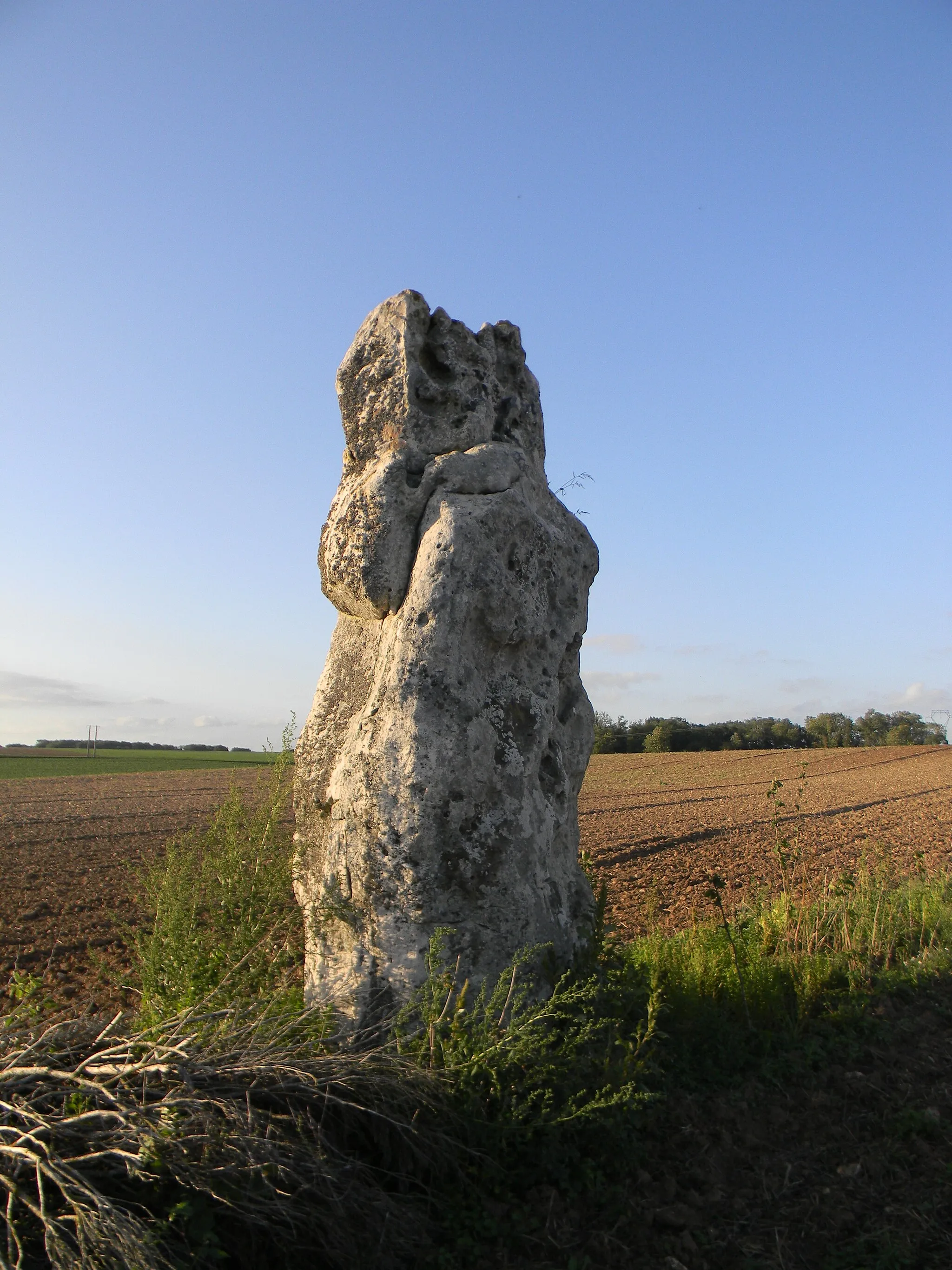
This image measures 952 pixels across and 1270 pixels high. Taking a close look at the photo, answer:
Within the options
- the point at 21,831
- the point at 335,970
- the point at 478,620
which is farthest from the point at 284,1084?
the point at 21,831

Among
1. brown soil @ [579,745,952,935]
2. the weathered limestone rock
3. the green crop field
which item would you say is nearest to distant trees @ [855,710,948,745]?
brown soil @ [579,745,952,935]

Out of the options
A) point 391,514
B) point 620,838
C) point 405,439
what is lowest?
point 620,838

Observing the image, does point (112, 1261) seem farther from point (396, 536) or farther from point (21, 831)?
point (21, 831)

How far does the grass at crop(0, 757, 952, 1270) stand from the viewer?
10.3 feet

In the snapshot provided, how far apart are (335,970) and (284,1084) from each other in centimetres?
123

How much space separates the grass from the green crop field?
33.1 m

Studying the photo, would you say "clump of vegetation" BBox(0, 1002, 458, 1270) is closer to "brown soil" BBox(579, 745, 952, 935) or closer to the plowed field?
the plowed field

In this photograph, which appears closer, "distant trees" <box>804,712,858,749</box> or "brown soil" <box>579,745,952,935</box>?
"brown soil" <box>579,745,952,935</box>

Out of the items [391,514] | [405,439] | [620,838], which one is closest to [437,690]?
[391,514]

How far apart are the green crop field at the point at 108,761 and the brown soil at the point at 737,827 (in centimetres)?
1940

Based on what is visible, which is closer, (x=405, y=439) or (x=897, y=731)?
(x=405, y=439)

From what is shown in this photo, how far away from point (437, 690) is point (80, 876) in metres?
9.90

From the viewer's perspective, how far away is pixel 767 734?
2178 inches

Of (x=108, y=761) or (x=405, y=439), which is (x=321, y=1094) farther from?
(x=108, y=761)
